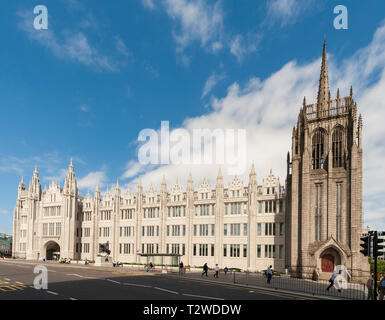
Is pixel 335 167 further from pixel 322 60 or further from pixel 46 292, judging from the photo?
pixel 46 292

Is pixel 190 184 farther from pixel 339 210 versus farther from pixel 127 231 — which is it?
pixel 339 210

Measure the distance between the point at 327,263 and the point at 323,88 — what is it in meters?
25.2

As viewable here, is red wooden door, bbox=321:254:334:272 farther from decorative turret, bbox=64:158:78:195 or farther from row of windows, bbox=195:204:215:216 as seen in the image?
decorative turret, bbox=64:158:78:195

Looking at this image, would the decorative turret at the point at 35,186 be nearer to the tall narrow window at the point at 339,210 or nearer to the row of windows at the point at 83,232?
the row of windows at the point at 83,232

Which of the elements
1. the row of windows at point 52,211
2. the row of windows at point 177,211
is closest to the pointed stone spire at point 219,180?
the row of windows at point 177,211

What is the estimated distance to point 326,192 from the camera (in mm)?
49719

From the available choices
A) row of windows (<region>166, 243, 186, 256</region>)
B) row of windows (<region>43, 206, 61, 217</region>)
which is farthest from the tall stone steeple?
row of windows (<region>43, 206, 61, 217</region>)

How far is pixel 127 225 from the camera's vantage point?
77188 mm

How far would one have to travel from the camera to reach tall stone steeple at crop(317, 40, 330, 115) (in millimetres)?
53062

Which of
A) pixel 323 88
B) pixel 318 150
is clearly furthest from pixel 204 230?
pixel 323 88

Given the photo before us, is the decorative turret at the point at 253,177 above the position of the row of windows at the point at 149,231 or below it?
above

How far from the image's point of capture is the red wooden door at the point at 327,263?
48062mm

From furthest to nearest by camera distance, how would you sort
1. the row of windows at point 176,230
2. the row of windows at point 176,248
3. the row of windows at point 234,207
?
1. the row of windows at point 176,230
2. the row of windows at point 176,248
3. the row of windows at point 234,207

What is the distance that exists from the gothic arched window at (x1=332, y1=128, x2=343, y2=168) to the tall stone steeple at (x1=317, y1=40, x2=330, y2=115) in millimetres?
4106
